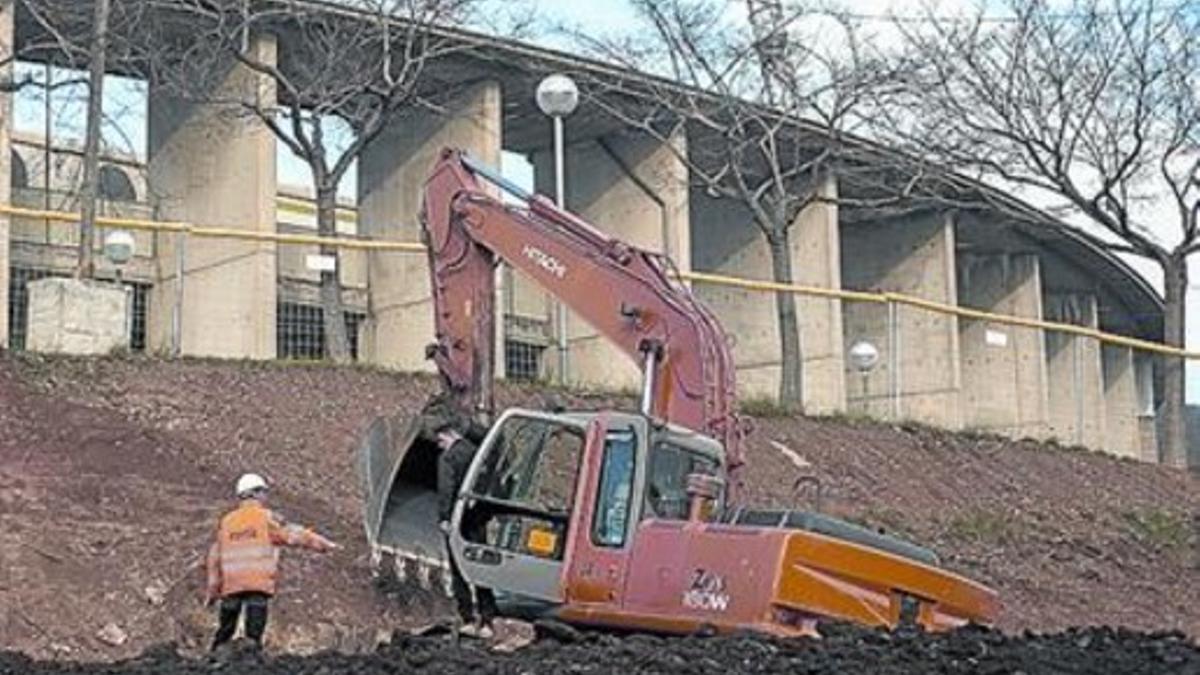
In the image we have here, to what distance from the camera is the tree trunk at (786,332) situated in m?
30.8

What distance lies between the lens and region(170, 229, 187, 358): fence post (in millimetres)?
25656

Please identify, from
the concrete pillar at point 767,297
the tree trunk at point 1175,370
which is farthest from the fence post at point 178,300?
the tree trunk at point 1175,370

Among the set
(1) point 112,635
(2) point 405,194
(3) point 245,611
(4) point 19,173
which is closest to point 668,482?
(3) point 245,611

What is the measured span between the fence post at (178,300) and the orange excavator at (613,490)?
865 cm

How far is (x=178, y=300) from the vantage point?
2595cm

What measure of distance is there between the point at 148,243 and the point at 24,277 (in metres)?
1.70

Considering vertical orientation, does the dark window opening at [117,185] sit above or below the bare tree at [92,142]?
above

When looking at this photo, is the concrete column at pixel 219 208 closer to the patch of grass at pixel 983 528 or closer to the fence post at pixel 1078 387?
the patch of grass at pixel 983 528

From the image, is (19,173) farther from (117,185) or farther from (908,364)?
(908,364)

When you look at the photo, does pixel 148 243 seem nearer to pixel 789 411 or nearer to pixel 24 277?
pixel 24 277

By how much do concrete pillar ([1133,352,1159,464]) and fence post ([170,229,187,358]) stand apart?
17.6 metres

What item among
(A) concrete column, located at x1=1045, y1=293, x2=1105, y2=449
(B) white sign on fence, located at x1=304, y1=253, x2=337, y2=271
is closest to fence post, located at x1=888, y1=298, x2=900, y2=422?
(A) concrete column, located at x1=1045, y1=293, x2=1105, y2=449

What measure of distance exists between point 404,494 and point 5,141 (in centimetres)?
1524

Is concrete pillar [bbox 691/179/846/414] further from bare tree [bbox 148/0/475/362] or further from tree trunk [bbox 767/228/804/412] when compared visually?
bare tree [bbox 148/0/475/362]
